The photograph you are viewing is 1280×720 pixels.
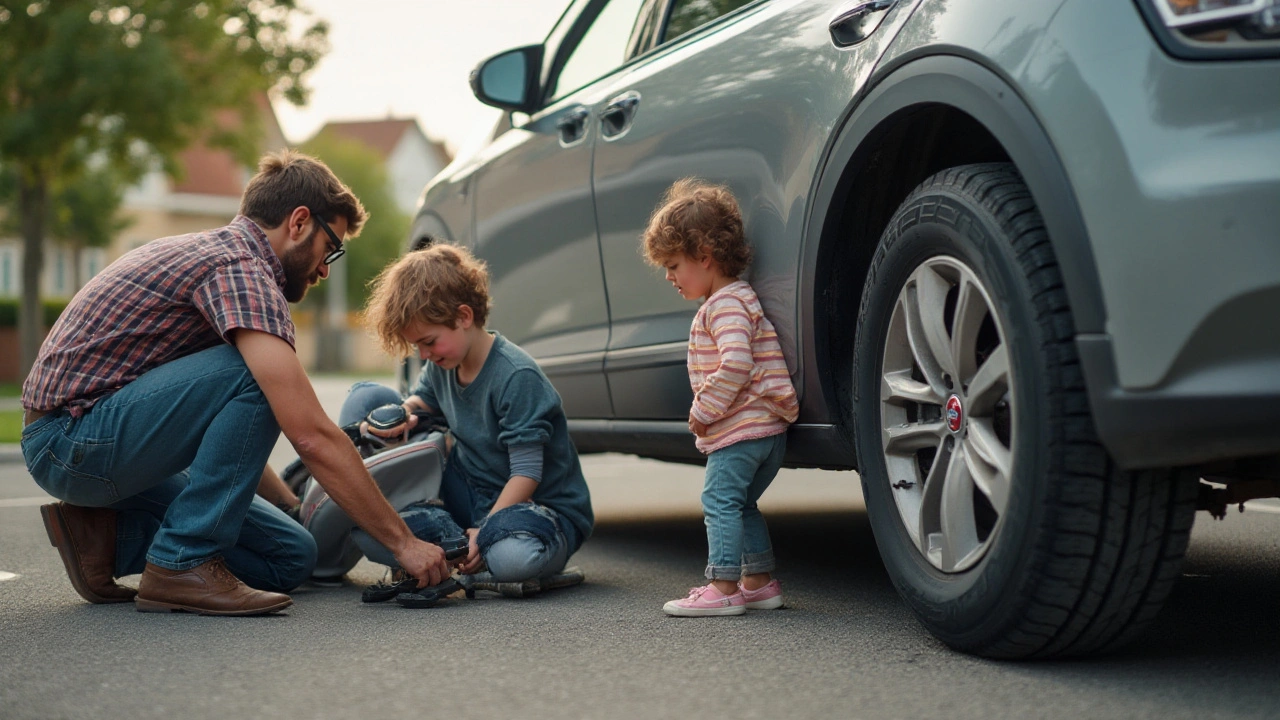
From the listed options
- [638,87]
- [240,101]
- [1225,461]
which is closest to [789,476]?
[638,87]

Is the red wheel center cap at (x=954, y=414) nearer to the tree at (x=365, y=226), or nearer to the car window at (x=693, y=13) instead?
the car window at (x=693, y=13)

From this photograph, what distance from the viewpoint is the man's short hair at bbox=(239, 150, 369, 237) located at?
3494 millimetres

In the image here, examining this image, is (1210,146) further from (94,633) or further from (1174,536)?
(94,633)

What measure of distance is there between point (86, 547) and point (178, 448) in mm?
413

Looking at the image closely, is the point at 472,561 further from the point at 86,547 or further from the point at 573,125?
the point at 573,125

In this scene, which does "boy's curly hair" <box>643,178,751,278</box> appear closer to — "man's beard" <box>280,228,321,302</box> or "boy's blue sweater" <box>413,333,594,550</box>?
"boy's blue sweater" <box>413,333,594,550</box>

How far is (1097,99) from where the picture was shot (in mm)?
2088

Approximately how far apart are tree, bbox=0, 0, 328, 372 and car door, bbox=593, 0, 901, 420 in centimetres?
1567

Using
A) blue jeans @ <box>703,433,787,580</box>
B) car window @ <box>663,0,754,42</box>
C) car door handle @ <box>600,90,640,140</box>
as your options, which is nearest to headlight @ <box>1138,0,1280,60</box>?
blue jeans @ <box>703,433,787,580</box>

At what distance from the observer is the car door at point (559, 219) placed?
4.02 m

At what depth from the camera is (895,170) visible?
9.45 ft

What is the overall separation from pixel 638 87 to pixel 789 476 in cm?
428

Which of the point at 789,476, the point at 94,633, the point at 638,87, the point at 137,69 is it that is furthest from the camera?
the point at 137,69

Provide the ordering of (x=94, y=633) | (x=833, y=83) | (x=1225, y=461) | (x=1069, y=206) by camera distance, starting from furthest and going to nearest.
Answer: (x=94, y=633) < (x=833, y=83) < (x=1225, y=461) < (x=1069, y=206)
